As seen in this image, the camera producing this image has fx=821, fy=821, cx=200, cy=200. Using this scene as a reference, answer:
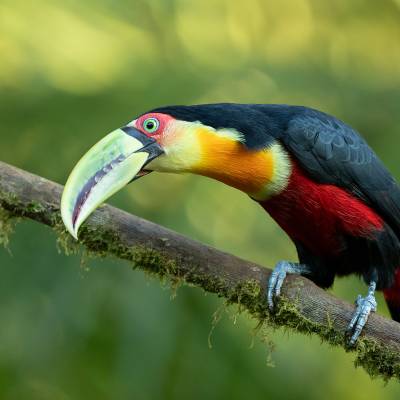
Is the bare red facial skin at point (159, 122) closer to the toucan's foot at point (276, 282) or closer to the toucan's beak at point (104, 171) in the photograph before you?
the toucan's beak at point (104, 171)

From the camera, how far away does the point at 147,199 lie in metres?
4.24

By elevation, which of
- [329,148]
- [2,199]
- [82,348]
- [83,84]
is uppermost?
[329,148]

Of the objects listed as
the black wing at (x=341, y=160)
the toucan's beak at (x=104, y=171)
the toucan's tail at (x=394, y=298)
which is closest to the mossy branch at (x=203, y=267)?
the toucan's beak at (x=104, y=171)

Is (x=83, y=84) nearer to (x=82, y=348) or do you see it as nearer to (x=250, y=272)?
(x=82, y=348)

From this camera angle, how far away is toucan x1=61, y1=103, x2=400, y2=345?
10.2ft

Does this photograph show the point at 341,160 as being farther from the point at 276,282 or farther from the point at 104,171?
the point at 104,171

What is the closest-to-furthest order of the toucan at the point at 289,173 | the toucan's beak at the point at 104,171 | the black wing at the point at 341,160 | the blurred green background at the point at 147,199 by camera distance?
the toucan's beak at the point at 104,171 < the toucan at the point at 289,173 < the black wing at the point at 341,160 < the blurred green background at the point at 147,199

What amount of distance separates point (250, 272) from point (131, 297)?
1002 millimetres

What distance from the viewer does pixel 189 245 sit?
3.22 metres

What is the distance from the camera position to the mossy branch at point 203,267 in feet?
10.4

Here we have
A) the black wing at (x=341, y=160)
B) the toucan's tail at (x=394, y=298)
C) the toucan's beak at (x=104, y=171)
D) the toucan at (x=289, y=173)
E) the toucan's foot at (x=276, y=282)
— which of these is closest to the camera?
the toucan's beak at (x=104, y=171)


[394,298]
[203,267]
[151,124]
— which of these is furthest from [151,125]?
[394,298]

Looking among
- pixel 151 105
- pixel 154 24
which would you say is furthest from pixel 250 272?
pixel 154 24

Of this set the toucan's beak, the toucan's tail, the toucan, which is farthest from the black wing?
the toucan's beak
